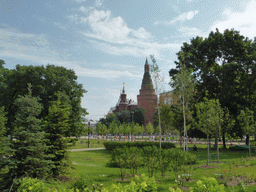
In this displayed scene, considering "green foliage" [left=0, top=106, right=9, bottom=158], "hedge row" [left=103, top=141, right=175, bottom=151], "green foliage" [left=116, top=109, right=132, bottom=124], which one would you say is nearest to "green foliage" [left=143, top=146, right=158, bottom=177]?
"green foliage" [left=0, top=106, right=9, bottom=158]

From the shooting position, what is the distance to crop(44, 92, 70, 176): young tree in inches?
416

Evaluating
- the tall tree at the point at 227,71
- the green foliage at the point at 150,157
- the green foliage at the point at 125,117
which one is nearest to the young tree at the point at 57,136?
the green foliage at the point at 150,157

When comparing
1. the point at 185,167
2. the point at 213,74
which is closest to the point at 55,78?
the point at 185,167

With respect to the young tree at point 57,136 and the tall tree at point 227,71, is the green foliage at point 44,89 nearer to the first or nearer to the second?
the young tree at point 57,136

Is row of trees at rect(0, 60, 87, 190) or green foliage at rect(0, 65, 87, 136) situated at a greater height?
green foliage at rect(0, 65, 87, 136)

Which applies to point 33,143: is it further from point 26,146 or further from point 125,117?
point 125,117

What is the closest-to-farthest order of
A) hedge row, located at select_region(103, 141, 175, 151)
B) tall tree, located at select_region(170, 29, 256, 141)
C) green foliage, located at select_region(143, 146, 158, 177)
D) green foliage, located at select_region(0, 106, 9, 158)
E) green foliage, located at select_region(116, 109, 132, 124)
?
green foliage, located at select_region(0, 106, 9, 158), green foliage, located at select_region(143, 146, 158, 177), hedge row, located at select_region(103, 141, 175, 151), tall tree, located at select_region(170, 29, 256, 141), green foliage, located at select_region(116, 109, 132, 124)

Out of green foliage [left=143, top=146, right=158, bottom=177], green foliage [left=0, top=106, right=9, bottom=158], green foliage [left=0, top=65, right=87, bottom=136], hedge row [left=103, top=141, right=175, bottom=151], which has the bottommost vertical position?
hedge row [left=103, top=141, right=175, bottom=151]

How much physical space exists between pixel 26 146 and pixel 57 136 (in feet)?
6.75

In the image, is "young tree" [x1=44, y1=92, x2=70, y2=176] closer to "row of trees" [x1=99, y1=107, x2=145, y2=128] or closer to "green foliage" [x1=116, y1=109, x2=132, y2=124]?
"row of trees" [x1=99, y1=107, x2=145, y2=128]

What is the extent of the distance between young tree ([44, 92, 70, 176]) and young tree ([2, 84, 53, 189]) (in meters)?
1.37

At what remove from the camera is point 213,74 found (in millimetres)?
27031

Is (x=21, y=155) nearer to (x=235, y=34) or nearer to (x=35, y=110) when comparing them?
(x=35, y=110)

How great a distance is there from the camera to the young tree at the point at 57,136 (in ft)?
34.6
